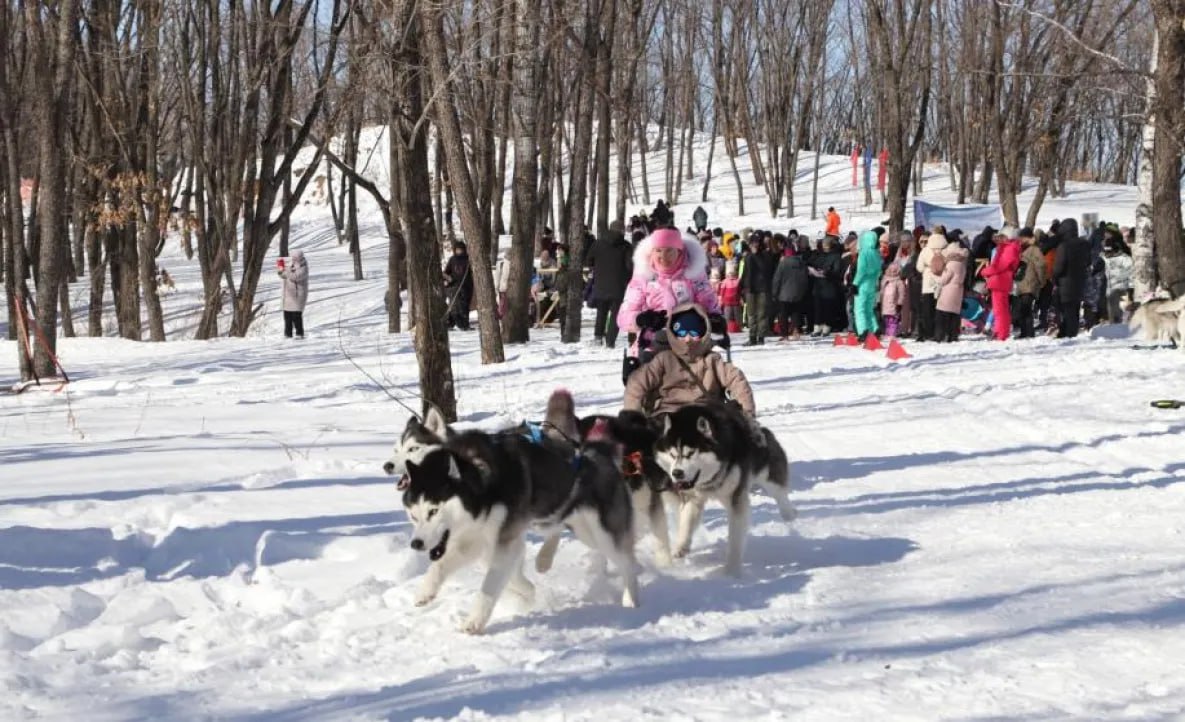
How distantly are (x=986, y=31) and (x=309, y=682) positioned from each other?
37112mm

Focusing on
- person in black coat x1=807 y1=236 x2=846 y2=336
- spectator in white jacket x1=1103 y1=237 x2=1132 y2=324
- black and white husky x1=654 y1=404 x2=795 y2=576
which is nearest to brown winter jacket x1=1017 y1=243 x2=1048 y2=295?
spectator in white jacket x1=1103 y1=237 x2=1132 y2=324

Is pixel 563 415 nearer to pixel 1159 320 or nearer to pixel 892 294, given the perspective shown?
pixel 1159 320

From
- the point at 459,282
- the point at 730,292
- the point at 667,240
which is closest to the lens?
the point at 667,240

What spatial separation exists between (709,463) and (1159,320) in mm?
10964

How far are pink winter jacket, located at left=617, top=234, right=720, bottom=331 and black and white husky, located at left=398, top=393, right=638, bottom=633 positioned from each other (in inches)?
82.6

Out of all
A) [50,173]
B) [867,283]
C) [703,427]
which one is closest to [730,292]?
[867,283]

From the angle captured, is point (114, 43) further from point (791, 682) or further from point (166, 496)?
point (791, 682)

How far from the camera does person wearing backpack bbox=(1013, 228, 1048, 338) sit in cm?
1895

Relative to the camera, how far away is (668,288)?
7.92 m

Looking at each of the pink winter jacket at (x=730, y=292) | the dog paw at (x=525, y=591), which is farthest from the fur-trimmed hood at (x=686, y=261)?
the pink winter jacket at (x=730, y=292)

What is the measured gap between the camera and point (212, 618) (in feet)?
16.9

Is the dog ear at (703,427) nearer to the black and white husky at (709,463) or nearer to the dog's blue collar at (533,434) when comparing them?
the black and white husky at (709,463)

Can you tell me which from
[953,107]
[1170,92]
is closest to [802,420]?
[1170,92]

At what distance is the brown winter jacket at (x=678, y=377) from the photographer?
24.2ft
